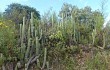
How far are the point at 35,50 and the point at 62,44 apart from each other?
1203 mm

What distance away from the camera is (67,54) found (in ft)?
33.2

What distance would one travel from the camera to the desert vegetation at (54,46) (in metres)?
9.15

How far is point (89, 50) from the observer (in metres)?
10.4

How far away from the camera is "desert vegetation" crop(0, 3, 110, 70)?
9148 mm

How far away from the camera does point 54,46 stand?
10297 millimetres

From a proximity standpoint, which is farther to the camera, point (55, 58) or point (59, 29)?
point (59, 29)

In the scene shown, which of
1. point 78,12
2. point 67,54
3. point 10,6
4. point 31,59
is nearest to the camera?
point 31,59

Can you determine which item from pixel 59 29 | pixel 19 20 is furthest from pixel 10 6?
pixel 59 29

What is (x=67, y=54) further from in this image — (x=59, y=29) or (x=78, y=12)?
(x=78, y=12)

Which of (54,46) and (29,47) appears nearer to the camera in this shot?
(29,47)

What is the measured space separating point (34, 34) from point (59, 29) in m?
1.12

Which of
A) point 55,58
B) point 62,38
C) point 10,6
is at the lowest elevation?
point 55,58

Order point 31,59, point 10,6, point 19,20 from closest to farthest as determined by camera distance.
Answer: point 31,59 → point 19,20 → point 10,6

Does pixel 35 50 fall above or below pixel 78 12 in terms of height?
below
